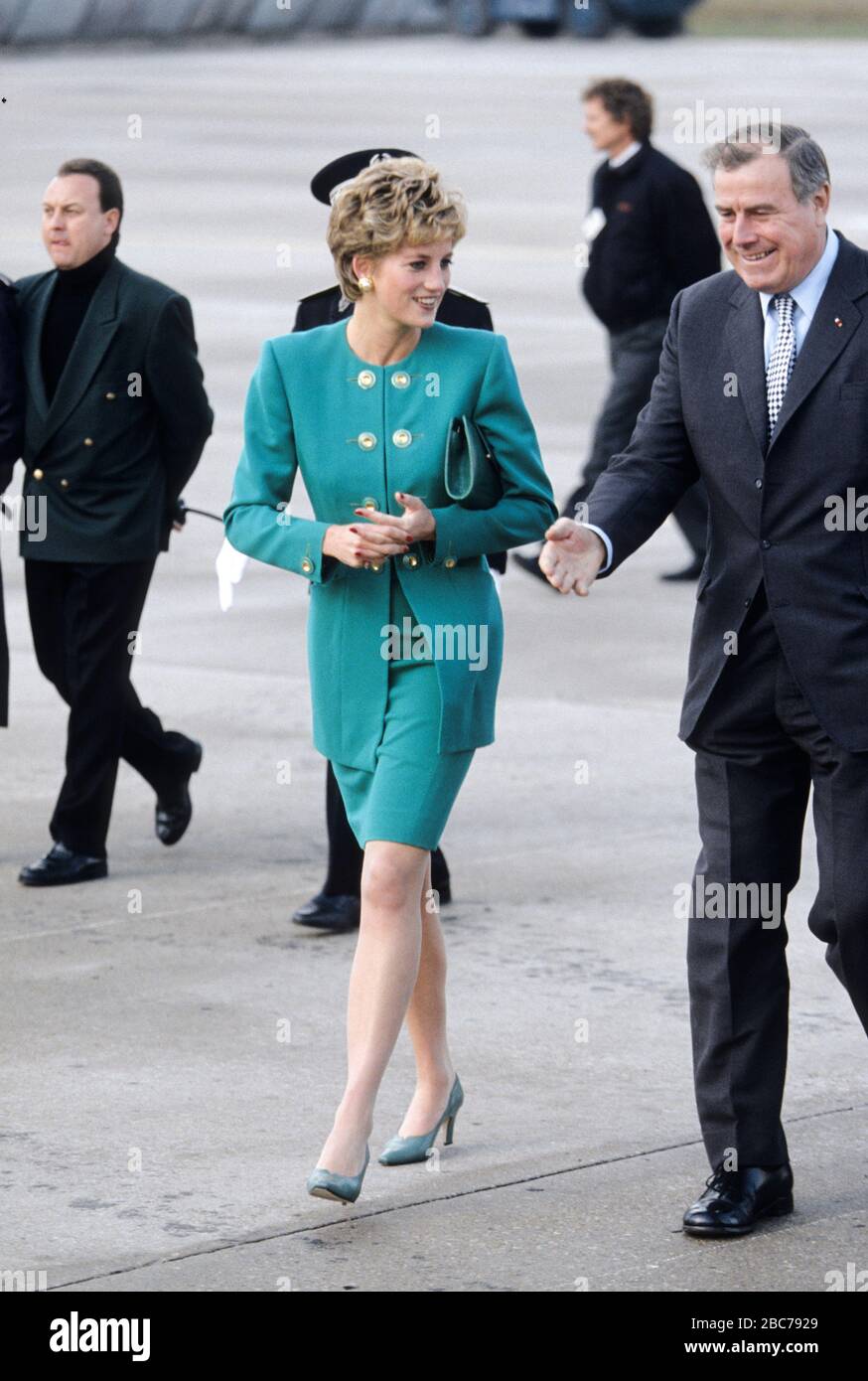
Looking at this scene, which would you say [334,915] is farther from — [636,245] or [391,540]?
[636,245]

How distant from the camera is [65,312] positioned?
7535 mm

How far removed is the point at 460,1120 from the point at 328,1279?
1.03 meters

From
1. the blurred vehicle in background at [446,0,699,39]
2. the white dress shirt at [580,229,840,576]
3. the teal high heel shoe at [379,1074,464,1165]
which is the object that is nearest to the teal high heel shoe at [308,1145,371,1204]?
the teal high heel shoe at [379,1074,464,1165]

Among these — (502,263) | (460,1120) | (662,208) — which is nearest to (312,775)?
(460,1120)

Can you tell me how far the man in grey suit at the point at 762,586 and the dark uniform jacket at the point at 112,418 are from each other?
9.43 ft

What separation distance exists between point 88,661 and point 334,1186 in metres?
3.04

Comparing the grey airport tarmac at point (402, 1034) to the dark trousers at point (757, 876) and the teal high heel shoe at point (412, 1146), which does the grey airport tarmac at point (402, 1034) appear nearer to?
the teal high heel shoe at point (412, 1146)

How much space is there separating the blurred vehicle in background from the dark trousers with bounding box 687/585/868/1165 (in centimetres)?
4745

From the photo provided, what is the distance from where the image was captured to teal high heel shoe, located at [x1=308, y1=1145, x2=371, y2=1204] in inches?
187

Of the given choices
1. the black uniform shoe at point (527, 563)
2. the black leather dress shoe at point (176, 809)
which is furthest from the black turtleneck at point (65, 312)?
the black uniform shoe at point (527, 563)

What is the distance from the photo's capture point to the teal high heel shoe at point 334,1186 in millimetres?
4746

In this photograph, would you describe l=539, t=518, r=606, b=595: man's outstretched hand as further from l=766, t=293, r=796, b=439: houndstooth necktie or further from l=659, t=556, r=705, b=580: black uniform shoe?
l=659, t=556, r=705, b=580: black uniform shoe

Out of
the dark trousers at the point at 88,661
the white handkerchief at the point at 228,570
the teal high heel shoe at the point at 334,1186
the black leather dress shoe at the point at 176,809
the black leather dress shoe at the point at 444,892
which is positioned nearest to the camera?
the teal high heel shoe at the point at 334,1186

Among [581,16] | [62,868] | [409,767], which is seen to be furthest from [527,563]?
[581,16]
